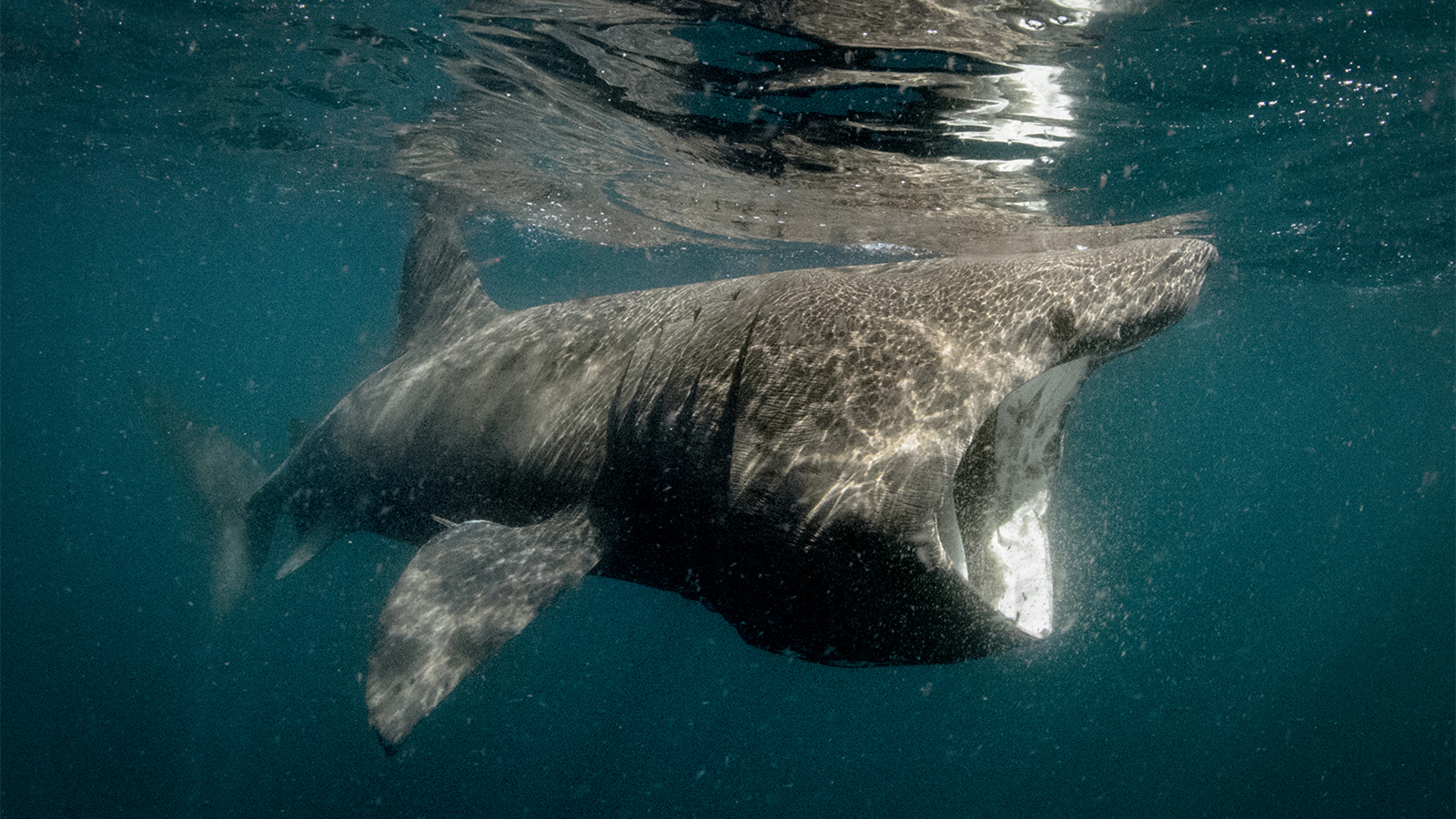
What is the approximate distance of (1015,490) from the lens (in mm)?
3336

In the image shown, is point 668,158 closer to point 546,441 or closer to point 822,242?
point 822,242

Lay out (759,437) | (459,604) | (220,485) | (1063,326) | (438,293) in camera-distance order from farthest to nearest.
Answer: (220,485)
(438,293)
(459,604)
(1063,326)
(759,437)

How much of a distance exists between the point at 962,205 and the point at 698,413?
34.1 feet

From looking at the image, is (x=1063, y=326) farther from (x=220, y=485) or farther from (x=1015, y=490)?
(x=220, y=485)

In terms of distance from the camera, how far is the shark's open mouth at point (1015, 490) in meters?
2.97

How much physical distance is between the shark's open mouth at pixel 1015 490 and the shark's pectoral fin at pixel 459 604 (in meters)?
1.81

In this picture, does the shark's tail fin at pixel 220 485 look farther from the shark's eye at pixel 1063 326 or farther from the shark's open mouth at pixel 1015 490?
the shark's eye at pixel 1063 326

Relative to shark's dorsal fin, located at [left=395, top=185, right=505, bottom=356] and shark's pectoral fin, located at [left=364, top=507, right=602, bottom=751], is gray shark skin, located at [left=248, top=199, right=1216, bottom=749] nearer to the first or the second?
shark's pectoral fin, located at [left=364, top=507, right=602, bottom=751]

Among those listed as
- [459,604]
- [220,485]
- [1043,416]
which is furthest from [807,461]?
[220,485]

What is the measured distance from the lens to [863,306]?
9.79ft

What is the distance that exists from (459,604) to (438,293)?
14.1ft

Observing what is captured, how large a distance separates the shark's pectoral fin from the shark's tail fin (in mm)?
6372

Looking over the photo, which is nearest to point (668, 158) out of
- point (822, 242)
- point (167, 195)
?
point (822, 242)

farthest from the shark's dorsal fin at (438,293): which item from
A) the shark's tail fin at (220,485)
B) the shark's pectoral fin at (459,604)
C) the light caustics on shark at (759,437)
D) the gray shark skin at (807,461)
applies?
the shark's tail fin at (220,485)
